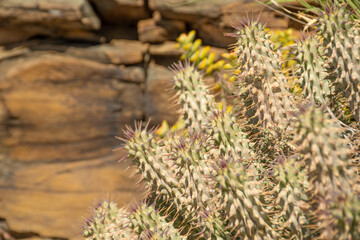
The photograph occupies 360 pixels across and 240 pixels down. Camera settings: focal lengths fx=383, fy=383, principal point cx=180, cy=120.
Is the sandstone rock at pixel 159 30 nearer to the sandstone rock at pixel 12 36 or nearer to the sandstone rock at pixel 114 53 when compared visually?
the sandstone rock at pixel 114 53

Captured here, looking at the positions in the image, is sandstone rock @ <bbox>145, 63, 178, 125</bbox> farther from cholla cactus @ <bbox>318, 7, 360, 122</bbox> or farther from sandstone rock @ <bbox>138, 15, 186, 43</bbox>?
cholla cactus @ <bbox>318, 7, 360, 122</bbox>

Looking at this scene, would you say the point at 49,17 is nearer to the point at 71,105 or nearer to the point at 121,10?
the point at 121,10

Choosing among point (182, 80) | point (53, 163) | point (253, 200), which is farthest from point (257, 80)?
point (53, 163)

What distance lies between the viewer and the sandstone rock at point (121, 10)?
4051 mm

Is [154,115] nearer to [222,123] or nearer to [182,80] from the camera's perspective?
[182,80]

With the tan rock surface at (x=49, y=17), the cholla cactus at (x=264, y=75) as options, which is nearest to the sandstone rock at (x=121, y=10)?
the tan rock surface at (x=49, y=17)

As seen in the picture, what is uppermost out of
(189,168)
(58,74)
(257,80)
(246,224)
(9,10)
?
(9,10)

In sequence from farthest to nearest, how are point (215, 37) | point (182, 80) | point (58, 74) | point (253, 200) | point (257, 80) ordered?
point (58, 74) → point (215, 37) → point (182, 80) → point (257, 80) → point (253, 200)

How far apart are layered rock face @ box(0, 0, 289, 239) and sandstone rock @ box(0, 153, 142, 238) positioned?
11mm

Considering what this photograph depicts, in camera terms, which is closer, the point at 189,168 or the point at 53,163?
the point at 189,168

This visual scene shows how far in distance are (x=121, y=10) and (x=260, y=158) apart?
10.0 ft

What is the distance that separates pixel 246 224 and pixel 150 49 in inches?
127

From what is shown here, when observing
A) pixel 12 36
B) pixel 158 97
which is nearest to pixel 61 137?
pixel 158 97

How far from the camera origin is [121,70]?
4203 millimetres
